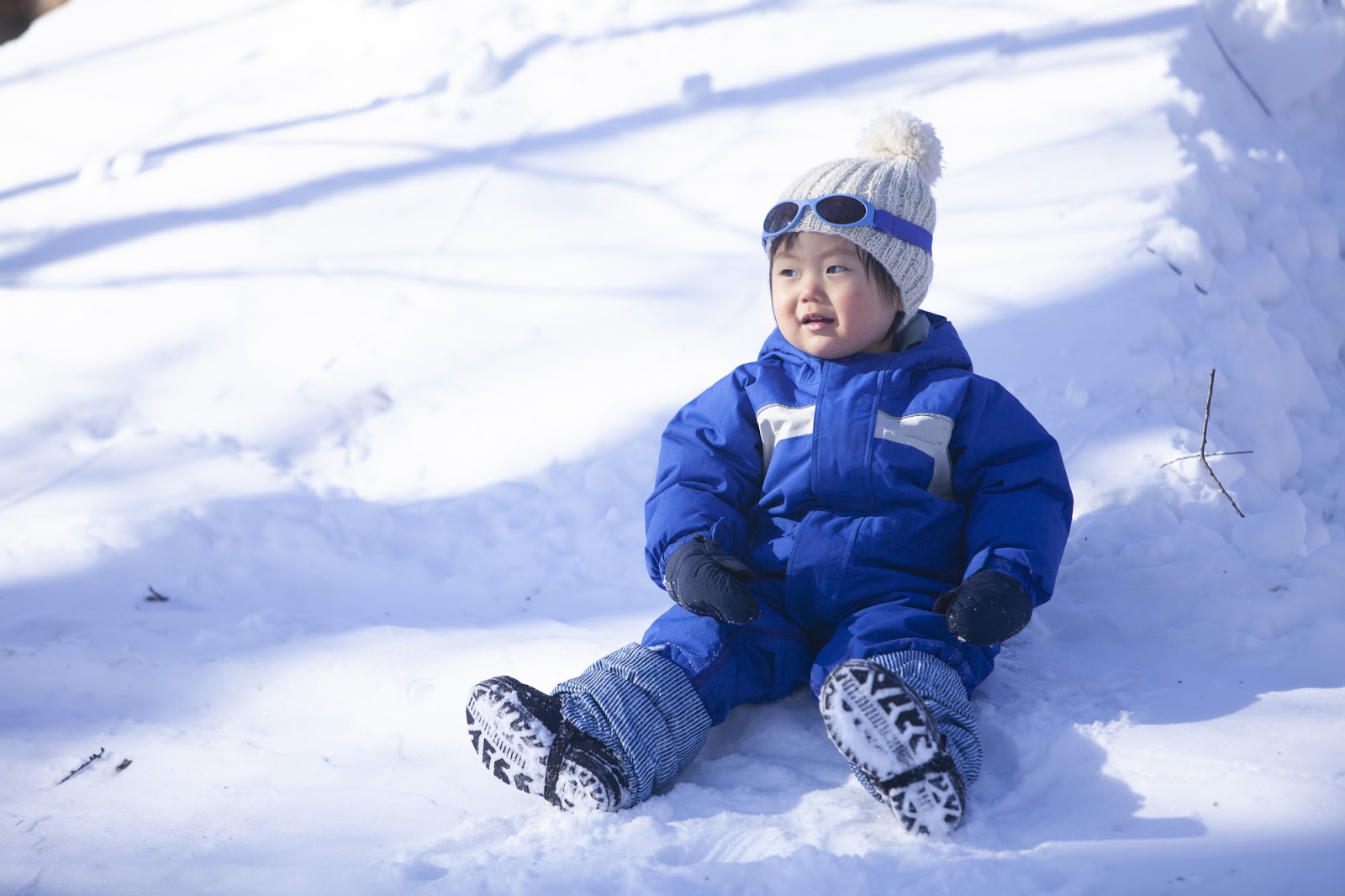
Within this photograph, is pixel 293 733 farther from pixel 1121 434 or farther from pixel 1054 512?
pixel 1121 434

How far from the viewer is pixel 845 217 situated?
2.19 metres

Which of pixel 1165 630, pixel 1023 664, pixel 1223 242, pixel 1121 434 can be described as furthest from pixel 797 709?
pixel 1223 242

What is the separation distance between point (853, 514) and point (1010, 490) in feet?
0.98

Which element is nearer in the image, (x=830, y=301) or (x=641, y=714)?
(x=641, y=714)

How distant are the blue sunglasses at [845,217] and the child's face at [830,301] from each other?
4 centimetres

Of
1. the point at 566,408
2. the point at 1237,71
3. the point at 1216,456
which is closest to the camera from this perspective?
the point at 1216,456

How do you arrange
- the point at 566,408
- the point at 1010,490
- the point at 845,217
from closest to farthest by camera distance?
1. the point at 1010,490
2. the point at 845,217
3. the point at 566,408

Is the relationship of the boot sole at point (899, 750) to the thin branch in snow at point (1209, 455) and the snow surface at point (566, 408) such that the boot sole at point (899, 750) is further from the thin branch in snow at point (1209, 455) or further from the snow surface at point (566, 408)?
the thin branch in snow at point (1209, 455)

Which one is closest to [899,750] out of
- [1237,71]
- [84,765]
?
[84,765]

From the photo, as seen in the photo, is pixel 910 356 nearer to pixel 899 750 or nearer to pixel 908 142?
pixel 908 142

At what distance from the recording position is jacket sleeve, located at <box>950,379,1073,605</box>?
6.52 feet

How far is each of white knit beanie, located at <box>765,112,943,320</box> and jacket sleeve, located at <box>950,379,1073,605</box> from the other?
0.27m

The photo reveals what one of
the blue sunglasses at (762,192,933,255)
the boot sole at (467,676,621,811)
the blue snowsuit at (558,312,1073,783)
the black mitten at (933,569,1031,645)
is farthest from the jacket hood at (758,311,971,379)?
the boot sole at (467,676,621,811)

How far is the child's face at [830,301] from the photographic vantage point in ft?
7.23
